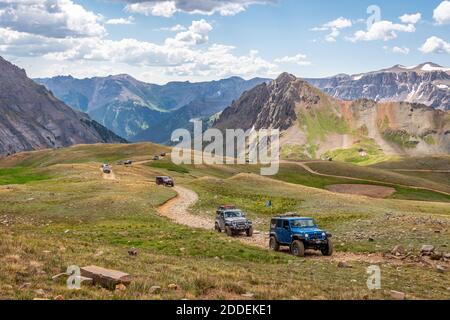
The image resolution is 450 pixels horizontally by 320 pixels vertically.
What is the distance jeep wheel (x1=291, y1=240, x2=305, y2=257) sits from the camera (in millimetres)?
32344

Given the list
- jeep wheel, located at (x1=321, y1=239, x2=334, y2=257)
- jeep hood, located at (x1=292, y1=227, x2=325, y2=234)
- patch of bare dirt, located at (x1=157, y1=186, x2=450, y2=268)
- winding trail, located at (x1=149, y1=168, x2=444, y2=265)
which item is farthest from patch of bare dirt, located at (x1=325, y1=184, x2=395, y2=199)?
jeep wheel, located at (x1=321, y1=239, x2=334, y2=257)

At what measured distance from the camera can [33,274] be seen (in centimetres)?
1961

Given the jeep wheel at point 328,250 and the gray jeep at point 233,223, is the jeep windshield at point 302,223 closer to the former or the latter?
the jeep wheel at point 328,250

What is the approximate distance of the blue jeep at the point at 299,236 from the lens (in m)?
32.7

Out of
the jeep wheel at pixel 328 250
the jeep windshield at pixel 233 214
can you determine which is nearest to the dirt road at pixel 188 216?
the jeep windshield at pixel 233 214

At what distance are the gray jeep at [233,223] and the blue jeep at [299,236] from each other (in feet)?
24.1

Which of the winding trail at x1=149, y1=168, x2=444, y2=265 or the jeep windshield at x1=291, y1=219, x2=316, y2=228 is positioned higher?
the jeep windshield at x1=291, y1=219, x2=316, y2=228

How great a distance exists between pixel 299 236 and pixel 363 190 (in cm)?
11061

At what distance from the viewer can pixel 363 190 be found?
13825cm

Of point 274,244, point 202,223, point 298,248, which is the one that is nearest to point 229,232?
point 274,244

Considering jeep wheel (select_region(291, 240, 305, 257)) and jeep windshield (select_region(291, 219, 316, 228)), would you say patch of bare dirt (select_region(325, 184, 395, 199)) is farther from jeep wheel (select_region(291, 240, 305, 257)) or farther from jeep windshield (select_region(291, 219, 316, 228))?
jeep wheel (select_region(291, 240, 305, 257))

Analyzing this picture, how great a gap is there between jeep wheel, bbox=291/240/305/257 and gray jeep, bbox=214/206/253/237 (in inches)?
410

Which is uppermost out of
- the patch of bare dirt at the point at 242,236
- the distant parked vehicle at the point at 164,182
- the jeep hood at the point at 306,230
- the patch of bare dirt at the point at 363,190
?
the jeep hood at the point at 306,230

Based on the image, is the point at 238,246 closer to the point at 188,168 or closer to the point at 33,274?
the point at 33,274
